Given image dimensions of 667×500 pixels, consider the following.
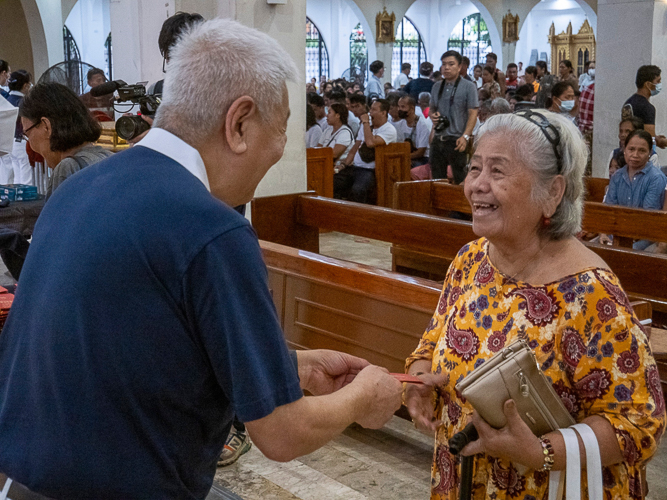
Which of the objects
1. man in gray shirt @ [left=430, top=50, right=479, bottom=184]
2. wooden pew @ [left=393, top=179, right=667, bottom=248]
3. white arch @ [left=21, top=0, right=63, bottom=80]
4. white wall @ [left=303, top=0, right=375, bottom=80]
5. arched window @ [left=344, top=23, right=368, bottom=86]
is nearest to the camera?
wooden pew @ [left=393, top=179, right=667, bottom=248]

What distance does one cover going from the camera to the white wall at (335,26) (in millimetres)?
25016

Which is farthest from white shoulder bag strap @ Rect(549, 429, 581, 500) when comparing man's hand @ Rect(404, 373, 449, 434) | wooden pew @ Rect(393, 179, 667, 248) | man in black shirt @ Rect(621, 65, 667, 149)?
man in black shirt @ Rect(621, 65, 667, 149)

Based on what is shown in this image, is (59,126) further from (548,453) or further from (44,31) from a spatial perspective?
(44,31)

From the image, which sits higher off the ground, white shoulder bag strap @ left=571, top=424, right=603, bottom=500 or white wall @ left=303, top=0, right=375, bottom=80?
white wall @ left=303, top=0, right=375, bottom=80

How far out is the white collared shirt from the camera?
1.23 metres

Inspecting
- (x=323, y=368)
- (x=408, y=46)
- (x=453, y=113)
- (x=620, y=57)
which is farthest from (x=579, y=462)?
(x=408, y=46)

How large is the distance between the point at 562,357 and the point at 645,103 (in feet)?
21.3

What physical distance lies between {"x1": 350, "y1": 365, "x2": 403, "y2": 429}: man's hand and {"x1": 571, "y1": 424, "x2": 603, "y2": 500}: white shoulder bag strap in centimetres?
40

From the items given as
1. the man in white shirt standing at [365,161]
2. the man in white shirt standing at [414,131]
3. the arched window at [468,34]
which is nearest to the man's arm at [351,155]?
the man in white shirt standing at [365,161]

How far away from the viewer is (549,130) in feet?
6.00

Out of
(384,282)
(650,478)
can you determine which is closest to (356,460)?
(384,282)

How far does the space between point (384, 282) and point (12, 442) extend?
234cm

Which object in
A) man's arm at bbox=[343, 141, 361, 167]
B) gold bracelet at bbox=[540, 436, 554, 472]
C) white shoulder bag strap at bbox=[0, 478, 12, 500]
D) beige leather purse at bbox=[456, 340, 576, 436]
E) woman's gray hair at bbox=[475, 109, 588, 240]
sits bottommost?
gold bracelet at bbox=[540, 436, 554, 472]

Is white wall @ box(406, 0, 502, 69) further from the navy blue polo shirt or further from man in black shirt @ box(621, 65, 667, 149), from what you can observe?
the navy blue polo shirt
